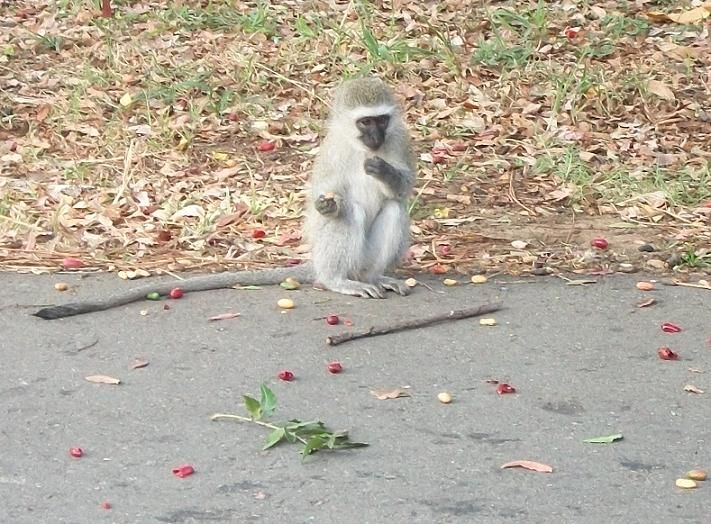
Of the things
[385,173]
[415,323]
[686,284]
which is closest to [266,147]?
[385,173]

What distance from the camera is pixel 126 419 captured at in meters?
5.50

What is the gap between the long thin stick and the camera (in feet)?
21.1

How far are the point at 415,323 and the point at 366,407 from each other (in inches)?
42.9

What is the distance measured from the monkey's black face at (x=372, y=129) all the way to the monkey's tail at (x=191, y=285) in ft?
2.55

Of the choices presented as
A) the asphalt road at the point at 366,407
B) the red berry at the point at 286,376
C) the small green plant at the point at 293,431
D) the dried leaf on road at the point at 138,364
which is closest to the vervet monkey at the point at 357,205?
the asphalt road at the point at 366,407

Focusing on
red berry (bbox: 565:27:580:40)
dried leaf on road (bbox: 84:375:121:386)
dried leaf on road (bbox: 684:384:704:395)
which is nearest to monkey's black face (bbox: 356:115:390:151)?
dried leaf on road (bbox: 84:375:121:386)

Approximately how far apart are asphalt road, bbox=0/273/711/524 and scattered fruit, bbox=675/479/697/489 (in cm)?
3

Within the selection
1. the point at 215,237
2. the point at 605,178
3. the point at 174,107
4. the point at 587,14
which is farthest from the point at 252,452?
the point at 587,14

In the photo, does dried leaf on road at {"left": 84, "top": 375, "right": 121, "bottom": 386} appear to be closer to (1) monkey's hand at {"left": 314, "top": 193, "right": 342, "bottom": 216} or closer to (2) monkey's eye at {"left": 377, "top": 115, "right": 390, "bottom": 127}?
(1) monkey's hand at {"left": 314, "top": 193, "right": 342, "bottom": 216}

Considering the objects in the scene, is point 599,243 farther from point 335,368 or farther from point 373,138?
point 335,368

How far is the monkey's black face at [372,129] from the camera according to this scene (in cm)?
714

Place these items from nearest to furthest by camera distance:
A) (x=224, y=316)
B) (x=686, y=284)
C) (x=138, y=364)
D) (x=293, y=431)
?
1. (x=293, y=431)
2. (x=138, y=364)
3. (x=224, y=316)
4. (x=686, y=284)

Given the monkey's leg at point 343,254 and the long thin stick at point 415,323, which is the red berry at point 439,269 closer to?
the monkey's leg at point 343,254

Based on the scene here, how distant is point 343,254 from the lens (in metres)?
7.22
